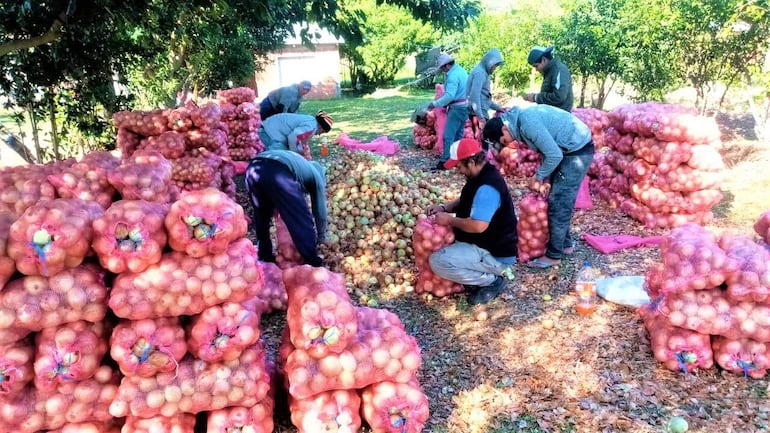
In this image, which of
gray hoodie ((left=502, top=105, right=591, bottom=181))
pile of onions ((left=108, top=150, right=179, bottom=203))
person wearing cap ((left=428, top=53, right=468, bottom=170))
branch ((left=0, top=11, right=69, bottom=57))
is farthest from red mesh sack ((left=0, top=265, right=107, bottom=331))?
person wearing cap ((left=428, top=53, right=468, bottom=170))

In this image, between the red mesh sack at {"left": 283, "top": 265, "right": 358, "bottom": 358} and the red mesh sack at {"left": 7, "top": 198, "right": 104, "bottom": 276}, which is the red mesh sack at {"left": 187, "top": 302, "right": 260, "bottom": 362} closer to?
the red mesh sack at {"left": 283, "top": 265, "right": 358, "bottom": 358}

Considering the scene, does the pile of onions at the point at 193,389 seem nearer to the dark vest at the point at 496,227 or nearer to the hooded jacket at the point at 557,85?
the dark vest at the point at 496,227

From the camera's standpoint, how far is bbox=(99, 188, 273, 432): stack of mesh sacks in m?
2.44

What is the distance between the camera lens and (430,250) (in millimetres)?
4531

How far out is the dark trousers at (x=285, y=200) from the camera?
4516mm

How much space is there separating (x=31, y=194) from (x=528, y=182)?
21.4 feet

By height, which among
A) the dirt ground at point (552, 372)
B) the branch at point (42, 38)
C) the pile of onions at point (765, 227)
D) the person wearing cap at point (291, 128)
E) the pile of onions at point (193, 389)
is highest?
the branch at point (42, 38)

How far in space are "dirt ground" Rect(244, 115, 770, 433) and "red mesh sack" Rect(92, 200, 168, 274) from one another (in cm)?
138

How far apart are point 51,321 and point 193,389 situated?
2.46 ft

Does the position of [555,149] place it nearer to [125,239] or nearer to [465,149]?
[465,149]

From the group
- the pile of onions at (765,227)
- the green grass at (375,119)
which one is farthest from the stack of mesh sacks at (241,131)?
the pile of onions at (765,227)

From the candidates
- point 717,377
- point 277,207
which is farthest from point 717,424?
point 277,207

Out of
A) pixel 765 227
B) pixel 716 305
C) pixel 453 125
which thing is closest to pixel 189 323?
pixel 716 305

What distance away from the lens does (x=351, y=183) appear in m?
6.27
